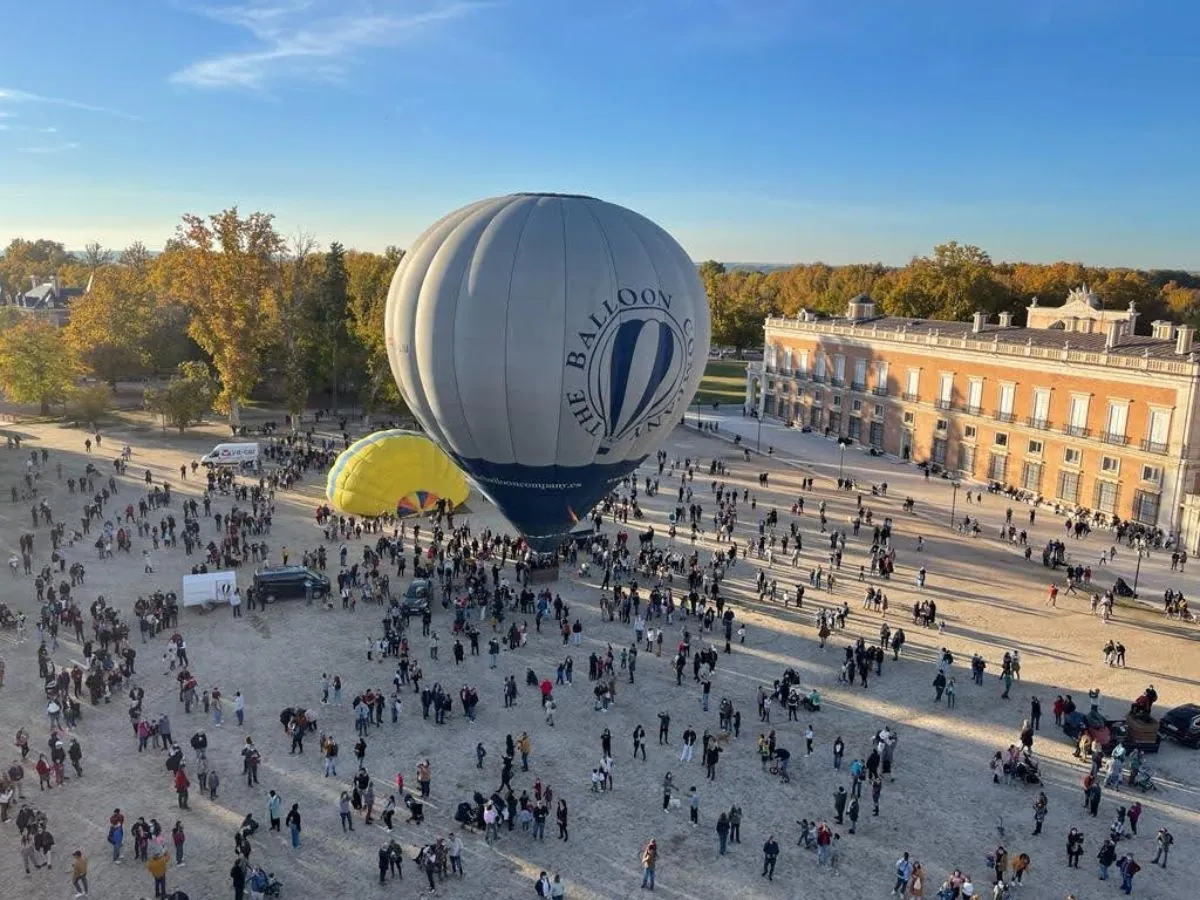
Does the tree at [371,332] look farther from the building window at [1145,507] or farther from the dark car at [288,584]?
the building window at [1145,507]

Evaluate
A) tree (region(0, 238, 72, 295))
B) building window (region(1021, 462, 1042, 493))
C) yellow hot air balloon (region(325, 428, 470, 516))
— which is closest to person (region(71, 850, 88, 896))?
yellow hot air balloon (region(325, 428, 470, 516))

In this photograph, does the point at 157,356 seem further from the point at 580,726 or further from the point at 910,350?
the point at 580,726

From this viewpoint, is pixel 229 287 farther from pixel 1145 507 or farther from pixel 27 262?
pixel 27 262

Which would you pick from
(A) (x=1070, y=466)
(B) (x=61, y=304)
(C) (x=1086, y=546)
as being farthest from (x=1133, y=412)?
(B) (x=61, y=304)

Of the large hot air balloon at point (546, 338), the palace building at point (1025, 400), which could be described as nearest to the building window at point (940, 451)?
the palace building at point (1025, 400)

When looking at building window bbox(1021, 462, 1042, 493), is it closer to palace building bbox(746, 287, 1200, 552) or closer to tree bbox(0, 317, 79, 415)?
palace building bbox(746, 287, 1200, 552)

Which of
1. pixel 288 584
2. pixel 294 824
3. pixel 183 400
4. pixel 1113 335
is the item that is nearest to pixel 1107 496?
pixel 1113 335
